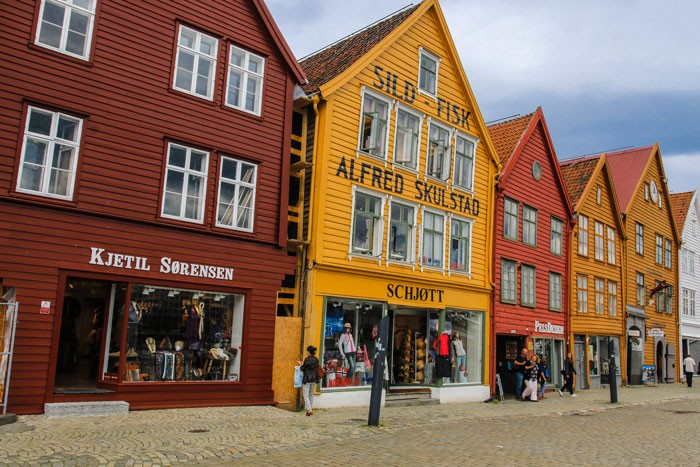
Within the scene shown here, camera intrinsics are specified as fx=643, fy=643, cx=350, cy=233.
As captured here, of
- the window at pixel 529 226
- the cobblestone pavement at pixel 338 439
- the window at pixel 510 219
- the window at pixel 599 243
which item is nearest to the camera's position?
the cobblestone pavement at pixel 338 439

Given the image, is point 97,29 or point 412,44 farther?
point 412,44

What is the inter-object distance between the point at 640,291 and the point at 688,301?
332 inches

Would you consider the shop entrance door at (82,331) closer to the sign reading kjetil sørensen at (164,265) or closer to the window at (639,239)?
the sign reading kjetil sørensen at (164,265)

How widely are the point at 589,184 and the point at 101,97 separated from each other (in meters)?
24.4

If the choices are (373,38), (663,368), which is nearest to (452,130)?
(373,38)

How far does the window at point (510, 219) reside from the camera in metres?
25.6

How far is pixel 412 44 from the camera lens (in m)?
21.7

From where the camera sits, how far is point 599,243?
32688mm

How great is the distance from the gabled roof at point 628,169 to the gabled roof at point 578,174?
402 cm

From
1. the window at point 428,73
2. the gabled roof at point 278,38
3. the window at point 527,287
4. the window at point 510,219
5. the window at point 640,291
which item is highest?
the window at point 428,73

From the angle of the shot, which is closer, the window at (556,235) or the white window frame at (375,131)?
the white window frame at (375,131)

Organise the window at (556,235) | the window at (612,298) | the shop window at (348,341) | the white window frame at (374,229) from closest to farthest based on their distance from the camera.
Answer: the shop window at (348,341), the white window frame at (374,229), the window at (556,235), the window at (612,298)

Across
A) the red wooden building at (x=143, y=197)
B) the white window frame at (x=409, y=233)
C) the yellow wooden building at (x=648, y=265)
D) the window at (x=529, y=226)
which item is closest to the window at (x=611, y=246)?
the yellow wooden building at (x=648, y=265)

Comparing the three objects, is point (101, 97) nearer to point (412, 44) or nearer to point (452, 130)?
point (412, 44)
